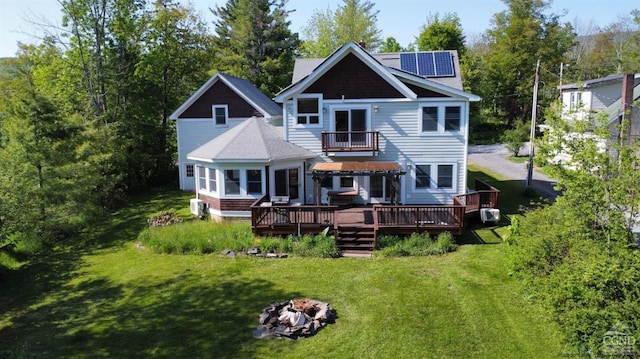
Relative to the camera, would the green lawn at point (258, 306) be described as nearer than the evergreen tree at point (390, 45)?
Yes

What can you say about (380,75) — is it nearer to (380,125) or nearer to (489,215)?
(380,125)

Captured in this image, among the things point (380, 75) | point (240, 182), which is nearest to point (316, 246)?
point (240, 182)

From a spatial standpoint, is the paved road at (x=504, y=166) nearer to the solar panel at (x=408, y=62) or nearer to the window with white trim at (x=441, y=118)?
the window with white trim at (x=441, y=118)

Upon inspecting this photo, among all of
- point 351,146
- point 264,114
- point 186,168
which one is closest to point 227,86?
point 264,114

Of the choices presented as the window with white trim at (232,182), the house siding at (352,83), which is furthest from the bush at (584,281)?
the window with white trim at (232,182)

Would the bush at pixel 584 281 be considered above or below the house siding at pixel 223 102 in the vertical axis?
below

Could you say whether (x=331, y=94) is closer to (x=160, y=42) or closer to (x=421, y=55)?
(x=421, y=55)
